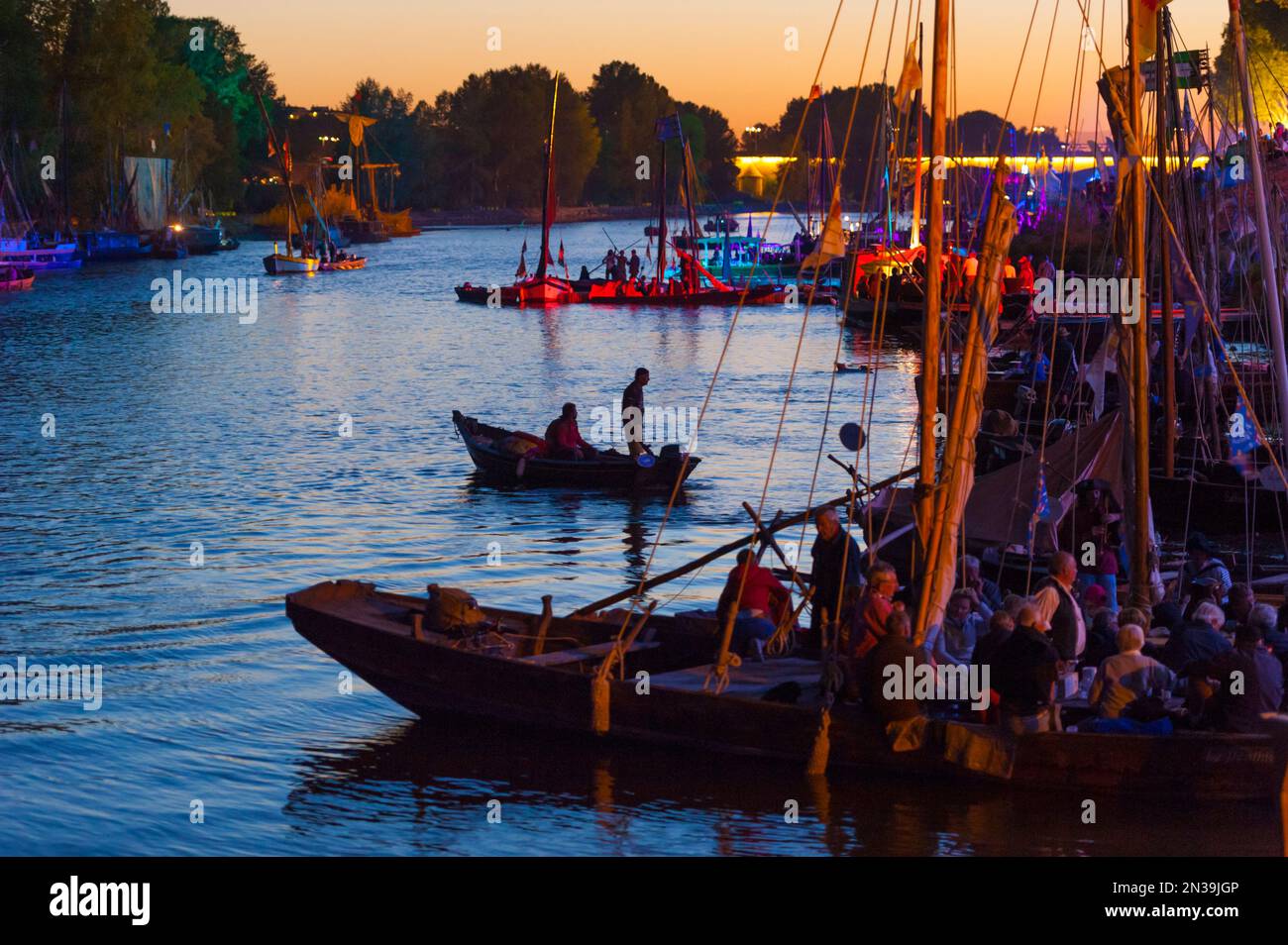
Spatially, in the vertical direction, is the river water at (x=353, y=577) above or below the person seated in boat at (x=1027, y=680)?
below

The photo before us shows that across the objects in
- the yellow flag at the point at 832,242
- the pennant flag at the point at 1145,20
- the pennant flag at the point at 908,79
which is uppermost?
the pennant flag at the point at 1145,20

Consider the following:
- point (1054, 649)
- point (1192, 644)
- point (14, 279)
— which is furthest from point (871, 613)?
point (14, 279)

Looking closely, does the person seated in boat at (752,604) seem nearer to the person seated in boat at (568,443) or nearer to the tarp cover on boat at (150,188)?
Answer: the person seated in boat at (568,443)

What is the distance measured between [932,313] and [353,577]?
11.8 m

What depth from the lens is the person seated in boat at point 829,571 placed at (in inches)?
658

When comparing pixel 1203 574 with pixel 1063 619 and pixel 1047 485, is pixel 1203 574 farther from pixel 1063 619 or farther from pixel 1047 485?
pixel 1047 485

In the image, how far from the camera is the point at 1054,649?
46.8 ft

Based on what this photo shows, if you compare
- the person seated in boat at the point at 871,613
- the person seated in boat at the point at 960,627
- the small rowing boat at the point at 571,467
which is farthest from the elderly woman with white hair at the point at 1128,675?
the small rowing boat at the point at 571,467

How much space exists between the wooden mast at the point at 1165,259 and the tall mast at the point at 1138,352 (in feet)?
15.0

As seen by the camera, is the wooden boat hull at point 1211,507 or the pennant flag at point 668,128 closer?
the wooden boat hull at point 1211,507

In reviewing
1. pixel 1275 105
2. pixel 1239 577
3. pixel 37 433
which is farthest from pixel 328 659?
pixel 1275 105

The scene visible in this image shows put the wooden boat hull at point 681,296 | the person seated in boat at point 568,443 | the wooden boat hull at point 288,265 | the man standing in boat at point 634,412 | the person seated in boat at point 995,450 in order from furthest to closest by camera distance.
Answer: the wooden boat hull at point 288,265
the wooden boat hull at point 681,296
the person seated in boat at point 568,443
the man standing in boat at point 634,412
the person seated in boat at point 995,450

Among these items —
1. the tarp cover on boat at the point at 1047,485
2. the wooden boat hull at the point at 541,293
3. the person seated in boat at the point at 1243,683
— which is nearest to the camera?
the person seated in boat at the point at 1243,683
